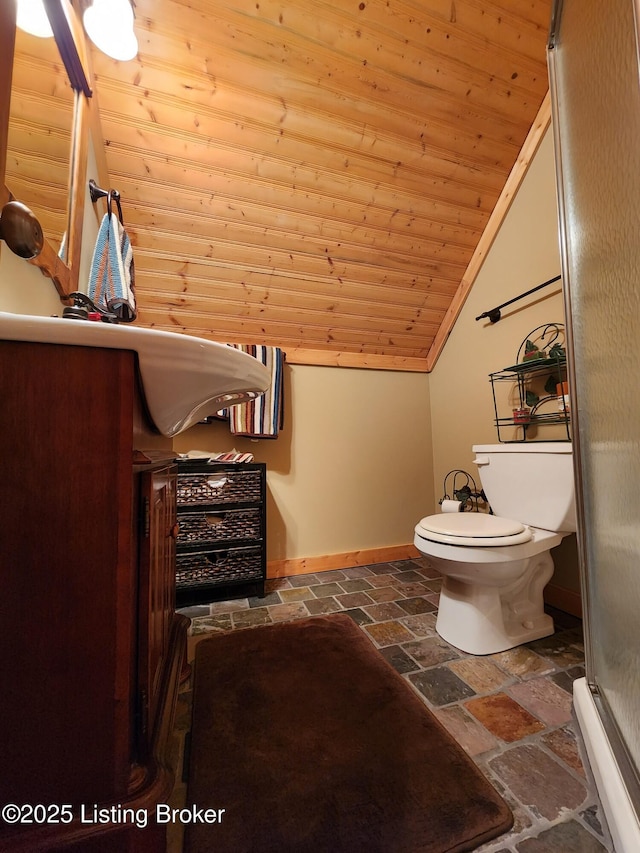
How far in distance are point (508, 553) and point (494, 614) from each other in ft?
0.92

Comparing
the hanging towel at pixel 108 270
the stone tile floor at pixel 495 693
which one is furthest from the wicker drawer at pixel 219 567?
the hanging towel at pixel 108 270

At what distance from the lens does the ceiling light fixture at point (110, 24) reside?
3.33ft

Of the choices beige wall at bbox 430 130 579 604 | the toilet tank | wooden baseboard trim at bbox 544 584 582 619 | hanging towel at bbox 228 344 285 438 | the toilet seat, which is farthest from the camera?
hanging towel at bbox 228 344 285 438

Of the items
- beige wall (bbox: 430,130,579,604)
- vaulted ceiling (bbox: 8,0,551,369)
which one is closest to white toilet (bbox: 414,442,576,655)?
beige wall (bbox: 430,130,579,604)

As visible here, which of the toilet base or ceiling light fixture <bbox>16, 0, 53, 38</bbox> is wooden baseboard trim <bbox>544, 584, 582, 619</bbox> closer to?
the toilet base

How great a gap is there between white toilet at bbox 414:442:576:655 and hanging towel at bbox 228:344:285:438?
105cm

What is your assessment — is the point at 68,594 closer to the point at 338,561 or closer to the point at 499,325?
the point at 338,561

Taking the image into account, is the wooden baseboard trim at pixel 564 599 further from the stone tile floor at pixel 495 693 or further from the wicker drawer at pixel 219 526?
the wicker drawer at pixel 219 526

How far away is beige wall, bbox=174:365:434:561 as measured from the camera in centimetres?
219

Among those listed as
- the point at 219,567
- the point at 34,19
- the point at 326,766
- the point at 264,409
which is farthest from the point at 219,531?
the point at 34,19

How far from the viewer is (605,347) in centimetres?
76

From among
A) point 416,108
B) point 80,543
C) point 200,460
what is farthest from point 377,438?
point 80,543

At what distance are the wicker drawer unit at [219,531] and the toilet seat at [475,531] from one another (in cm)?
A: 90

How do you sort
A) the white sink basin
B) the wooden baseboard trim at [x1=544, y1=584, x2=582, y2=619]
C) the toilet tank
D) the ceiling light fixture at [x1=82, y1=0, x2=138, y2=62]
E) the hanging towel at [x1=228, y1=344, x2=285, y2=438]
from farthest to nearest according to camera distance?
→ the hanging towel at [x1=228, y1=344, x2=285, y2=438]
the wooden baseboard trim at [x1=544, y1=584, x2=582, y2=619]
the toilet tank
the ceiling light fixture at [x1=82, y1=0, x2=138, y2=62]
the white sink basin
